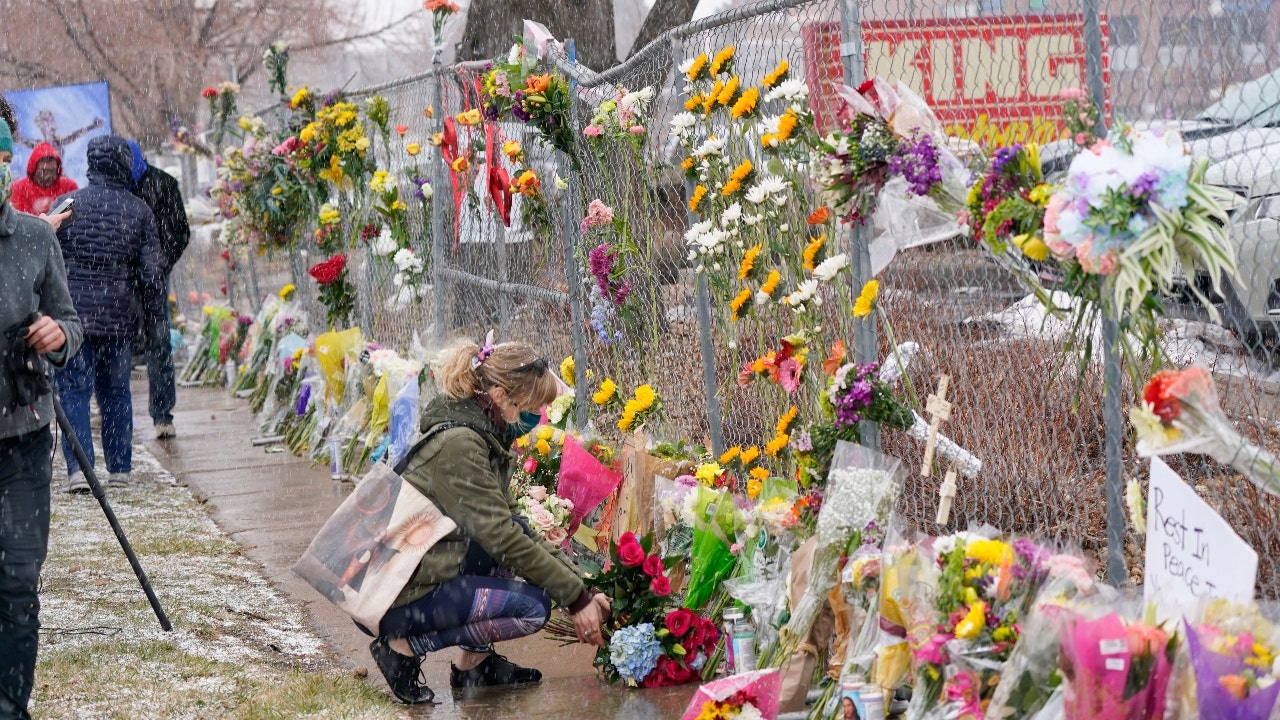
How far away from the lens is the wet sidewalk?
435 cm

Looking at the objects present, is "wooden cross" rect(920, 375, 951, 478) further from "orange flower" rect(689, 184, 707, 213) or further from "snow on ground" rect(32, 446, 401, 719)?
"snow on ground" rect(32, 446, 401, 719)

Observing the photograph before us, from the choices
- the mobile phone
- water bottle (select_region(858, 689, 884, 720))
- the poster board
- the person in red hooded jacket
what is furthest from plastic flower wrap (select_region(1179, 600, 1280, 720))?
the poster board

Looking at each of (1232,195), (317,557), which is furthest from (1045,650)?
(317,557)

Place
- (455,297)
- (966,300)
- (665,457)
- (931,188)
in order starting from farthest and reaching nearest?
(455,297) < (665,457) < (966,300) < (931,188)

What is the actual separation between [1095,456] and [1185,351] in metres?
1.53

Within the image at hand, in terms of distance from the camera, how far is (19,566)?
3.94m

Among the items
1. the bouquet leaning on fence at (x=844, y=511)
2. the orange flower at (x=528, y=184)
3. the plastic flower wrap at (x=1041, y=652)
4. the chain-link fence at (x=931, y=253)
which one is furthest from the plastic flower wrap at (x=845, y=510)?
the orange flower at (x=528, y=184)

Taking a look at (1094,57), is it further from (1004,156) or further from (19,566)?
(19,566)

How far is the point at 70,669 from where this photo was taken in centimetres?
482

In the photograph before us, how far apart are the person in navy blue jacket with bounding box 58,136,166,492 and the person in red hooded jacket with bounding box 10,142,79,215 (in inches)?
8.7

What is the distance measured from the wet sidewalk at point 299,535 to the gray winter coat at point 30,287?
1385 mm

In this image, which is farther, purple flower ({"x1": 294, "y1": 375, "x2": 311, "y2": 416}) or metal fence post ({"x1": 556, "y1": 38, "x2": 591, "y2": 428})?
purple flower ({"x1": 294, "y1": 375, "x2": 311, "y2": 416})

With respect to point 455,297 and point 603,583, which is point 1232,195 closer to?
point 603,583

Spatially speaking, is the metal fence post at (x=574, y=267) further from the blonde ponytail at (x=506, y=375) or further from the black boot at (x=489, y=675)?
the black boot at (x=489, y=675)
